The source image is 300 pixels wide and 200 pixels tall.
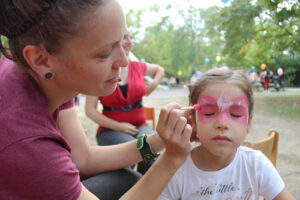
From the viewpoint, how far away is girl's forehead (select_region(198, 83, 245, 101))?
115 cm

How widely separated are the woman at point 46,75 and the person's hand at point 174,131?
0.77ft

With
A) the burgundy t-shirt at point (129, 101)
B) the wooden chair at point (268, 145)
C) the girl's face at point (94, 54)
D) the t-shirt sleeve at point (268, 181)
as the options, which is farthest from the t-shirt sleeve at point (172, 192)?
the burgundy t-shirt at point (129, 101)

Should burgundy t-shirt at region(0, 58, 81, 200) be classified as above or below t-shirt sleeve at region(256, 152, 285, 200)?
above

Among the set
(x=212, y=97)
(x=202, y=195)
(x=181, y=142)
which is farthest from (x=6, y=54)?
(x=202, y=195)

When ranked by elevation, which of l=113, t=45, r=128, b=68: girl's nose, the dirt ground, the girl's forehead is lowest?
the dirt ground

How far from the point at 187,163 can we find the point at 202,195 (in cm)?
16

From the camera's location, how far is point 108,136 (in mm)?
1871

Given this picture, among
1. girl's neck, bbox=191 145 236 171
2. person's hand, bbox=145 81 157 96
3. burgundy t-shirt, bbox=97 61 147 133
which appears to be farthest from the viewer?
person's hand, bbox=145 81 157 96

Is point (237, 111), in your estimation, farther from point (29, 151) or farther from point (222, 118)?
point (29, 151)

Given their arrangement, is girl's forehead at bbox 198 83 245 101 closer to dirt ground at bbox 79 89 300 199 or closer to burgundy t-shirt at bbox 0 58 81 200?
dirt ground at bbox 79 89 300 199

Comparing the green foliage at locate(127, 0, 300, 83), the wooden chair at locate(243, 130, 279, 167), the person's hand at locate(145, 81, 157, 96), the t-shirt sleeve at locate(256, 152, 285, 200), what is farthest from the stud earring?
the green foliage at locate(127, 0, 300, 83)

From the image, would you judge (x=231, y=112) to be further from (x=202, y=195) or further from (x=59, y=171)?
(x=59, y=171)

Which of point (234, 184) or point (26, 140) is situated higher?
point (26, 140)

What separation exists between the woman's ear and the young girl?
0.72 meters
